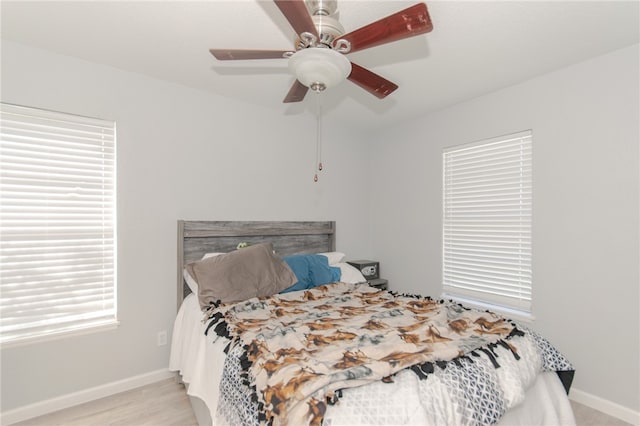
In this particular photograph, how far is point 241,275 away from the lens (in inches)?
98.7

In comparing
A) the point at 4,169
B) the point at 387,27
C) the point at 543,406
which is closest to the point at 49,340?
the point at 4,169

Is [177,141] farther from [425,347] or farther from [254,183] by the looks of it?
[425,347]

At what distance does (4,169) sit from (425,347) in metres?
2.80

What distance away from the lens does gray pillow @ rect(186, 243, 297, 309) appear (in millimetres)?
2369

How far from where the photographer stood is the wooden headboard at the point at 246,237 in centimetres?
274

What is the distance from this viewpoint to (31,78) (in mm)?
2186

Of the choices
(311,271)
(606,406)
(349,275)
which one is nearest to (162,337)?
(311,271)

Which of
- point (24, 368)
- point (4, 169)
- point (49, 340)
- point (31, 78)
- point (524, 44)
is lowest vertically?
point (24, 368)

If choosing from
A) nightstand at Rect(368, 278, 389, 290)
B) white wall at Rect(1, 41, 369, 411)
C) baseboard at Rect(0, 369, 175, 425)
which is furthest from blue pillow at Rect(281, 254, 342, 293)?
baseboard at Rect(0, 369, 175, 425)

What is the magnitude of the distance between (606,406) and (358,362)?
216 cm

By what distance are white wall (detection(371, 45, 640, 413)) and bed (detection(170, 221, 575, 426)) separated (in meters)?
0.73

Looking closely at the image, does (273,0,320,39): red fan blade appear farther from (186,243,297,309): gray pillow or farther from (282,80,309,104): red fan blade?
(186,243,297,309): gray pillow

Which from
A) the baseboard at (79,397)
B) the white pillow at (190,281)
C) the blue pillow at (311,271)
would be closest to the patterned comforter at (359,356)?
the white pillow at (190,281)

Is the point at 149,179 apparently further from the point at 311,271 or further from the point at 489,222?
the point at 489,222
